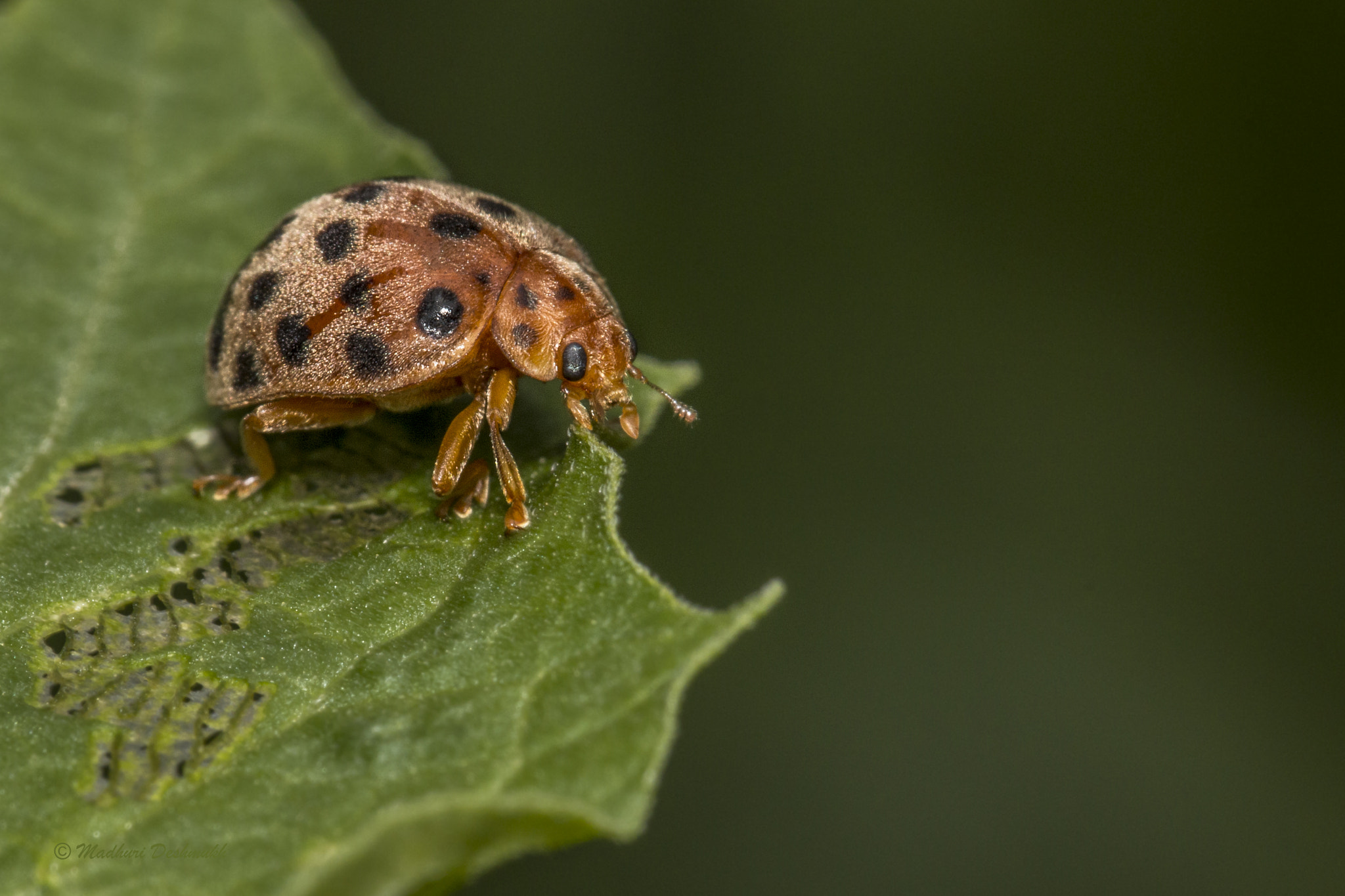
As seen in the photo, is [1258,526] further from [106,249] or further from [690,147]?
[106,249]

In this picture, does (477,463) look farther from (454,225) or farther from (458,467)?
(454,225)

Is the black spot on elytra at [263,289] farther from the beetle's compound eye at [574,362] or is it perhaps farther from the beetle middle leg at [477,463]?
the beetle's compound eye at [574,362]

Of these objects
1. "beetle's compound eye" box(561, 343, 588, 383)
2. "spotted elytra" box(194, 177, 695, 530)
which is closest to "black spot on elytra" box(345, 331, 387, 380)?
"spotted elytra" box(194, 177, 695, 530)

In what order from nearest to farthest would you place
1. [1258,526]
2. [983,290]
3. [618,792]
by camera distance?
1. [618,792]
2. [1258,526]
3. [983,290]

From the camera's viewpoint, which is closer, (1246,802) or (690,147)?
(1246,802)

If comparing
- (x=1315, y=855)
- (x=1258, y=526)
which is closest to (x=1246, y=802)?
(x=1315, y=855)

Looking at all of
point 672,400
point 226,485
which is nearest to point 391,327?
point 226,485

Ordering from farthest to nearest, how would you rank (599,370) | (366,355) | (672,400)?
(672,400), (599,370), (366,355)
